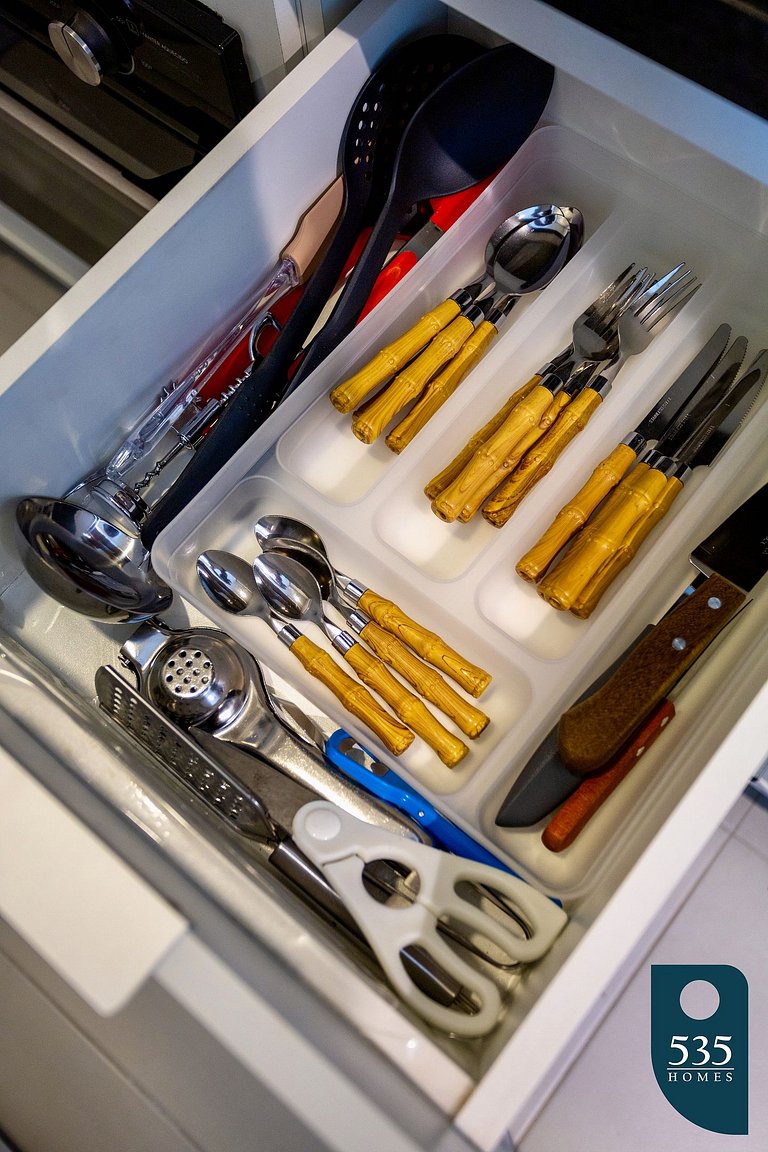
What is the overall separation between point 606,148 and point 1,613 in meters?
0.62

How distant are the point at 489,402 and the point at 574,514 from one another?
125 millimetres

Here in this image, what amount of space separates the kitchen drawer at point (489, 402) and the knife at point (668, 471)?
0.05 ft

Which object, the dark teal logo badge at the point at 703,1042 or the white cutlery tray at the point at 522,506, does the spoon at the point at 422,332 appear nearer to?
the white cutlery tray at the point at 522,506

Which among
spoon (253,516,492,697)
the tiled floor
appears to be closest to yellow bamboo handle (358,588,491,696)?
spoon (253,516,492,697)

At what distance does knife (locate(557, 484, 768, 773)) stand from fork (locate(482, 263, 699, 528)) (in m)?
0.13

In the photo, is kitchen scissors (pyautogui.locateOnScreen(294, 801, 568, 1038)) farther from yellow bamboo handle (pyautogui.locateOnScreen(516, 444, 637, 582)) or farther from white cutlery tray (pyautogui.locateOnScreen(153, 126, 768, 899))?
yellow bamboo handle (pyautogui.locateOnScreen(516, 444, 637, 582))

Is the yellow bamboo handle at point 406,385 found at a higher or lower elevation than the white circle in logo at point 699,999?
higher

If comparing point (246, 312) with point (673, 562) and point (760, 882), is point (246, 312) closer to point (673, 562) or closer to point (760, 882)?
point (673, 562)

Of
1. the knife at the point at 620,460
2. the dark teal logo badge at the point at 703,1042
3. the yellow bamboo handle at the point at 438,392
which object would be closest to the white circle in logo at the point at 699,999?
the dark teal logo badge at the point at 703,1042

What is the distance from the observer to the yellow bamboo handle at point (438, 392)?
701 millimetres

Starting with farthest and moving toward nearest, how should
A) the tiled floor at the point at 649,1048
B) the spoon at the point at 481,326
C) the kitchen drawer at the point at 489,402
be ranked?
the tiled floor at the point at 649,1048 → the spoon at the point at 481,326 → the kitchen drawer at the point at 489,402

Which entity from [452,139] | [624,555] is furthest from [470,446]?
[452,139]

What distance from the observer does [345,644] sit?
66 centimetres

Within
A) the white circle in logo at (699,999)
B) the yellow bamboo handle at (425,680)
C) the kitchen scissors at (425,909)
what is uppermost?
the yellow bamboo handle at (425,680)
